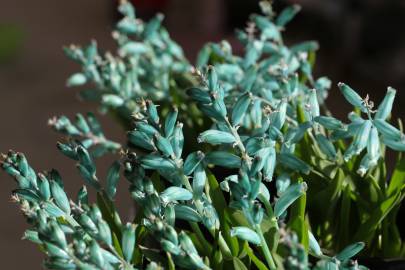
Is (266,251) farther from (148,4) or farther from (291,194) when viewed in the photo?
(148,4)

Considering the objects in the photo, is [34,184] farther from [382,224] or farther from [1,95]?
[1,95]

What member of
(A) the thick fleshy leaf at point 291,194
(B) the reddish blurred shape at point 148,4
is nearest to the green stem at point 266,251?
(A) the thick fleshy leaf at point 291,194

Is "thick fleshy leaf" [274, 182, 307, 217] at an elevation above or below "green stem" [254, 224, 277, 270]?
above

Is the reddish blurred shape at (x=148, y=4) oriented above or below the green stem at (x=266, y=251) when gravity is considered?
above

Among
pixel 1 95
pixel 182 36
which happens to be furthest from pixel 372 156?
pixel 182 36

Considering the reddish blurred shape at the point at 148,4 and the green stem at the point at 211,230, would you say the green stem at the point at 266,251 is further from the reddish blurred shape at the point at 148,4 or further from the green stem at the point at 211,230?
the reddish blurred shape at the point at 148,4

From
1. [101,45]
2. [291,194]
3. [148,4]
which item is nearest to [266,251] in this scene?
[291,194]

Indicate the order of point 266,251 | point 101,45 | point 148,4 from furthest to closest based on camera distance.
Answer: point 148,4 → point 101,45 → point 266,251

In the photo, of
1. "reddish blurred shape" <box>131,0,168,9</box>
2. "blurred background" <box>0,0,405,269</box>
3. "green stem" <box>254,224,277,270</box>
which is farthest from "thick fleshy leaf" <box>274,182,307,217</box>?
"reddish blurred shape" <box>131,0,168,9</box>

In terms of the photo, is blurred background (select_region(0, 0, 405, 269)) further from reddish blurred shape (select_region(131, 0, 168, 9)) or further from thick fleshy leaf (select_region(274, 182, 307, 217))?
thick fleshy leaf (select_region(274, 182, 307, 217))
